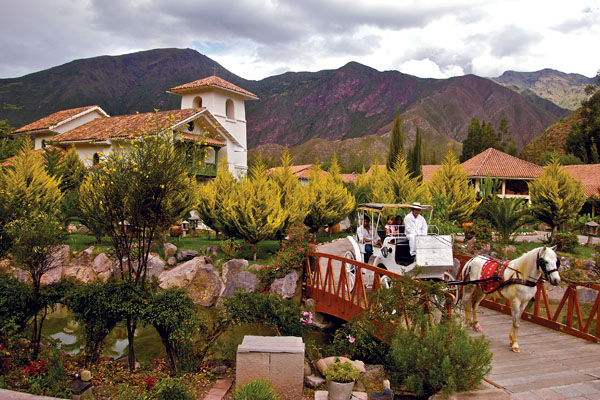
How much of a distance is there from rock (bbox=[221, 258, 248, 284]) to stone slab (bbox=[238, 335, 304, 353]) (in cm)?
791

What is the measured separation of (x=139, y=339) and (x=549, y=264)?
10.3m

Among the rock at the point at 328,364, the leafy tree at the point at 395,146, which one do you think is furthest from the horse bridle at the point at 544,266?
the leafy tree at the point at 395,146

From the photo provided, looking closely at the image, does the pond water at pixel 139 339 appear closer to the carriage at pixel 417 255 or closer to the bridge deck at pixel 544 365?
the carriage at pixel 417 255

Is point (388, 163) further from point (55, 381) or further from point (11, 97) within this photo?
point (11, 97)

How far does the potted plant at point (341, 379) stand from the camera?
273 inches

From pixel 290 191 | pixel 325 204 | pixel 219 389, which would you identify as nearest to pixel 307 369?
pixel 219 389

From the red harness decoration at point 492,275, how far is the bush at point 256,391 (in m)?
4.67

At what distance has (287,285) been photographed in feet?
44.5

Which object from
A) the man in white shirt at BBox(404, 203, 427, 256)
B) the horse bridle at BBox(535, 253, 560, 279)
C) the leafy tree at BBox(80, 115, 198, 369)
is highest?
the leafy tree at BBox(80, 115, 198, 369)

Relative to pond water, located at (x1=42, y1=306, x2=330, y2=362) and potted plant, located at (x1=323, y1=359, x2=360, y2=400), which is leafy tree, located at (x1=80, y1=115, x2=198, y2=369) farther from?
potted plant, located at (x1=323, y1=359, x2=360, y2=400)

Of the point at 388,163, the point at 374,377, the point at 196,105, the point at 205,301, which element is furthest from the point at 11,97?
the point at 374,377

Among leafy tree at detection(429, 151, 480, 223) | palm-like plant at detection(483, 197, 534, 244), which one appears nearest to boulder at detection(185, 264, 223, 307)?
palm-like plant at detection(483, 197, 534, 244)

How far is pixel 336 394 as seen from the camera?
6.96m

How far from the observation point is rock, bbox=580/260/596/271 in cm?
1719
